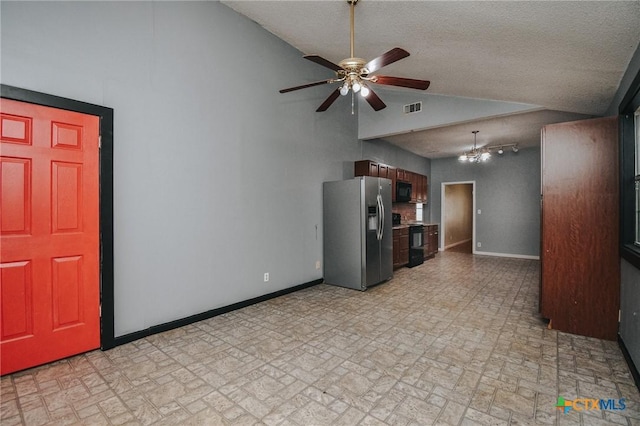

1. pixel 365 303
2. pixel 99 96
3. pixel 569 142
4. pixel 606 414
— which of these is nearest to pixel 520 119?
pixel 569 142

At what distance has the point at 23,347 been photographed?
2.22 meters

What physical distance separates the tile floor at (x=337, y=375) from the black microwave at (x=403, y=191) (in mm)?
3516

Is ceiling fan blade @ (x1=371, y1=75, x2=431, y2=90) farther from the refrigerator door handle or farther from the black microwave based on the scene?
the black microwave

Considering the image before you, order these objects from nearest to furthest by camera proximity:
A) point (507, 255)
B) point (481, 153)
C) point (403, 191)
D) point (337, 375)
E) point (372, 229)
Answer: point (337, 375) → point (372, 229) → point (403, 191) → point (481, 153) → point (507, 255)

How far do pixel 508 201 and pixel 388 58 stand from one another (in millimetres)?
7182

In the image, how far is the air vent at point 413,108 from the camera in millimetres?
5180

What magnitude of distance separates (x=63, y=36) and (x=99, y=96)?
1.57 ft

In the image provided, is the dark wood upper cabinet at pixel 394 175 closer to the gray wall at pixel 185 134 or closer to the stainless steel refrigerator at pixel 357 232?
the stainless steel refrigerator at pixel 357 232

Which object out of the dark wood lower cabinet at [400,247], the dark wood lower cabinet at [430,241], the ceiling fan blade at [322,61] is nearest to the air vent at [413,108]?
the dark wood lower cabinet at [400,247]

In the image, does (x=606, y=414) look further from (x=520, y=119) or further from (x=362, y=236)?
(x=520, y=119)

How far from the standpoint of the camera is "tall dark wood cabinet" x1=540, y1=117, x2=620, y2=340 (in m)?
2.81

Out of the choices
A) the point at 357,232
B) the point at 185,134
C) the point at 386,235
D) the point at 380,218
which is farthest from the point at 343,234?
the point at 185,134

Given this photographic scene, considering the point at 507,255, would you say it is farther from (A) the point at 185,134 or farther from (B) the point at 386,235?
(A) the point at 185,134

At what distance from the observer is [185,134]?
3145 millimetres
